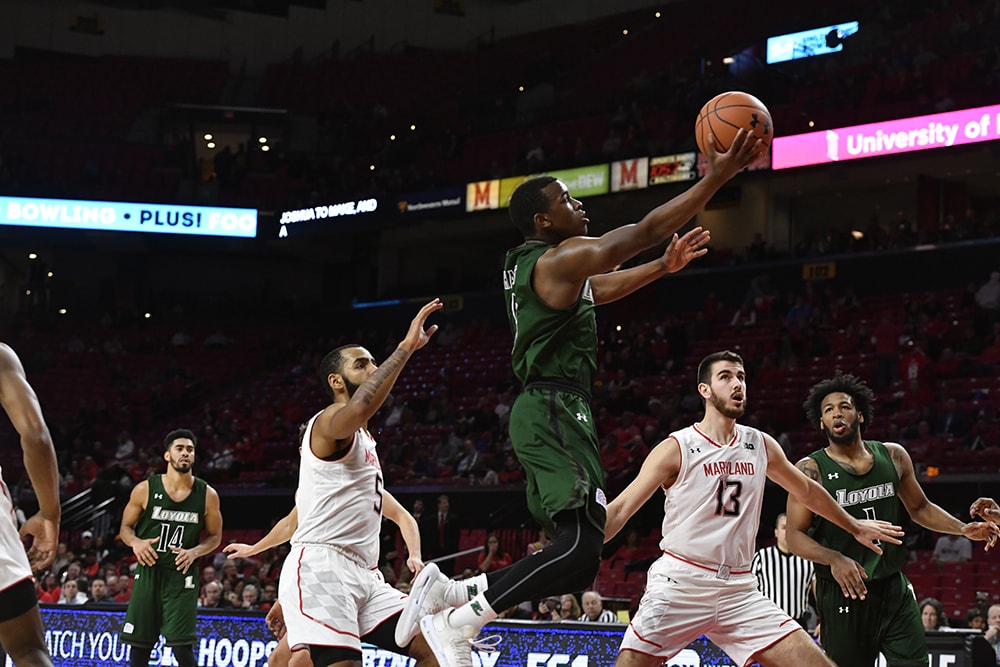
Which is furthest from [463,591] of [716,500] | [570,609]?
[570,609]

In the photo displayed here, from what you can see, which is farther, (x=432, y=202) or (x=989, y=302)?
(x=432, y=202)

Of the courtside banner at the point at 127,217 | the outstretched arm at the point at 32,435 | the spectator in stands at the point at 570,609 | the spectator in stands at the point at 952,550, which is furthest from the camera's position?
the courtside banner at the point at 127,217

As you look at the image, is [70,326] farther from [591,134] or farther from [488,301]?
[591,134]

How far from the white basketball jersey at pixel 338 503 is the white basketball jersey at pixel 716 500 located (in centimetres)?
156

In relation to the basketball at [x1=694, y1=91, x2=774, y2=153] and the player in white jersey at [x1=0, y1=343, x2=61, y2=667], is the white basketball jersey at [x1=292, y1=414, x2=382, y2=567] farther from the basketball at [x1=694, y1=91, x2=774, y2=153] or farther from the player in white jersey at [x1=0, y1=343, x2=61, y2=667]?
the basketball at [x1=694, y1=91, x2=774, y2=153]

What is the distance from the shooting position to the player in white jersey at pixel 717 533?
6.07 meters

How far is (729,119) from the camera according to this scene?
579cm

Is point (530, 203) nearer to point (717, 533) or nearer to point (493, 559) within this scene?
point (717, 533)

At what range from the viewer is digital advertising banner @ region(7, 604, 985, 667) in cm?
928

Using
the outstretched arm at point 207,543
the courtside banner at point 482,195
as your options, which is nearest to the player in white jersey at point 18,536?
the outstretched arm at point 207,543

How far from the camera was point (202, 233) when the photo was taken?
31391mm

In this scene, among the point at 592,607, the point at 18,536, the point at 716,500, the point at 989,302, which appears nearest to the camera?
the point at 18,536

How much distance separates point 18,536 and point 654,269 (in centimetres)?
280

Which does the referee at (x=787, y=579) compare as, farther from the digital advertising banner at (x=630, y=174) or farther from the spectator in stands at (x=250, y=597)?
the digital advertising banner at (x=630, y=174)
